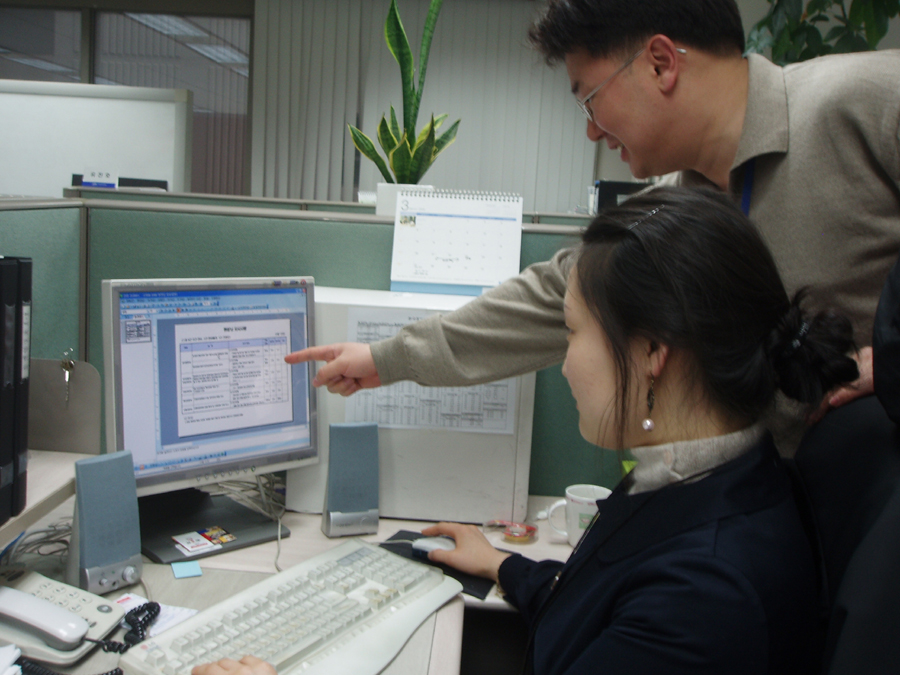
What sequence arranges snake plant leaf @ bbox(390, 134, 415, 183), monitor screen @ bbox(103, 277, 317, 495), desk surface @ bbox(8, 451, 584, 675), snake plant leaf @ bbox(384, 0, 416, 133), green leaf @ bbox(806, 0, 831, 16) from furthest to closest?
green leaf @ bbox(806, 0, 831, 16), snake plant leaf @ bbox(384, 0, 416, 133), snake plant leaf @ bbox(390, 134, 415, 183), monitor screen @ bbox(103, 277, 317, 495), desk surface @ bbox(8, 451, 584, 675)

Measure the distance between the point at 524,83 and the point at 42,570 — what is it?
4.48 metres

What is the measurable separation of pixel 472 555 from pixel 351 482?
0.80 ft

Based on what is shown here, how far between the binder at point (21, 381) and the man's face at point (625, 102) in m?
0.80

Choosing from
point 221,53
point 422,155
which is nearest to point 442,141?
point 422,155

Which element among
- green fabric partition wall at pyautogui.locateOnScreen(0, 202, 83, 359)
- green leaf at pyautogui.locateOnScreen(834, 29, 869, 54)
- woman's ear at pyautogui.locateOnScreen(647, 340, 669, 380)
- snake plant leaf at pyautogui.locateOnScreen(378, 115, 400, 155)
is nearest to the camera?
woman's ear at pyautogui.locateOnScreen(647, 340, 669, 380)

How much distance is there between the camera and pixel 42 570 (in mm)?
1022

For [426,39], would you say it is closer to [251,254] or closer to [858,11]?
[251,254]

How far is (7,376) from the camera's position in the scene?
2.69 feet

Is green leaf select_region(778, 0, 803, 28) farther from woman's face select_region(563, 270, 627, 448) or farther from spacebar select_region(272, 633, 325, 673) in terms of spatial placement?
spacebar select_region(272, 633, 325, 673)

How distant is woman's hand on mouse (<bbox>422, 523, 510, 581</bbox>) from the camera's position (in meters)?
1.09

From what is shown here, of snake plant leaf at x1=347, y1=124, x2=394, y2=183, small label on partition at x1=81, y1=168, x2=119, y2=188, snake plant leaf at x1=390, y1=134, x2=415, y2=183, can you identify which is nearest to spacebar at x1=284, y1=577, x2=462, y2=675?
snake plant leaf at x1=390, y1=134, x2=415, y2=183

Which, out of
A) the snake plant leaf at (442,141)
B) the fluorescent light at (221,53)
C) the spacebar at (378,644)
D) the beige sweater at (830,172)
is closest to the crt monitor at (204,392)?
the spacebar at (378,644)

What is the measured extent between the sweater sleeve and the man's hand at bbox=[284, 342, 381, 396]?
2cm

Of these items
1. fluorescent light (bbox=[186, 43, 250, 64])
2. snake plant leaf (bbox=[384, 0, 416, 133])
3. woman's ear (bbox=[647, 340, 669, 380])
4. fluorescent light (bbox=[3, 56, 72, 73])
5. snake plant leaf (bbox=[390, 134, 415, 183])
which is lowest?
woman's ear (bbox=[647, 340, 669, 380])
